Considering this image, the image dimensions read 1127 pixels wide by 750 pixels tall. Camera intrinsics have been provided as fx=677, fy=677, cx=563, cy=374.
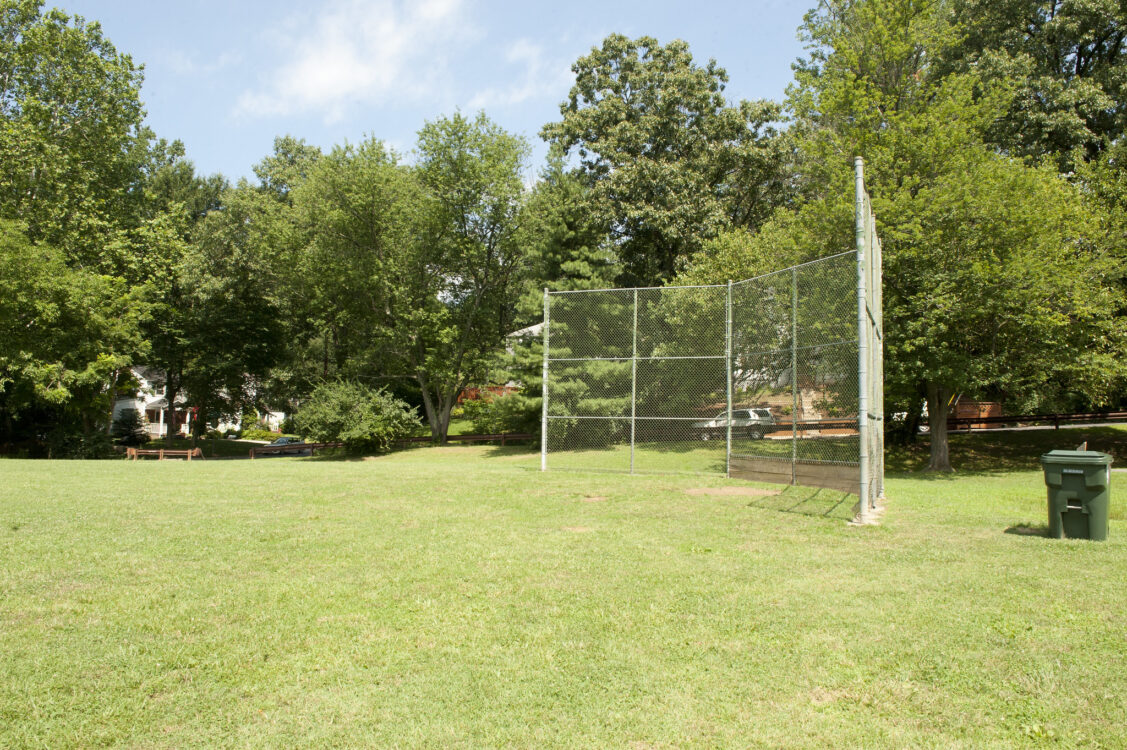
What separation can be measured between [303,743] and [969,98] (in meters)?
19.1

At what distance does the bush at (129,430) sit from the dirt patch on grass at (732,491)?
34917mm

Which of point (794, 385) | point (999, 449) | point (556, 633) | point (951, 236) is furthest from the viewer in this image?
point (999, 449)

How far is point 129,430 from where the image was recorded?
42469 mm

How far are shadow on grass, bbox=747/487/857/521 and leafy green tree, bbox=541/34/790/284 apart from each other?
16568 mm

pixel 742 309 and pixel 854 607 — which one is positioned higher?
pixel 742 309

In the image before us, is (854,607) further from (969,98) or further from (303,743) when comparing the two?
(969,98)

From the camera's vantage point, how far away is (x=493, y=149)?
98.8 ft

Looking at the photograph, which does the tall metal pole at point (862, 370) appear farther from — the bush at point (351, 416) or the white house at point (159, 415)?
the white house at point (159, 415)

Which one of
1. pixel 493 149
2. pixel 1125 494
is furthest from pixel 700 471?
pixel 493 149

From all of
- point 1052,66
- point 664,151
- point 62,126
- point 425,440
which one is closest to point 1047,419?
point 1052,66

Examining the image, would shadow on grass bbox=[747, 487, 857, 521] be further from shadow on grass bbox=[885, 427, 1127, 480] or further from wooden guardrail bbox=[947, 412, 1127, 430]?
wooden guardrail bbox=[947, 412, 1127, 430]

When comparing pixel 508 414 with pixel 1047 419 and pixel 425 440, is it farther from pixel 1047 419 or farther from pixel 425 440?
pixel 1047 419

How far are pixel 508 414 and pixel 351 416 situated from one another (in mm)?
5861

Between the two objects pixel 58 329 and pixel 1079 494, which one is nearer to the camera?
pixel 1079 494
